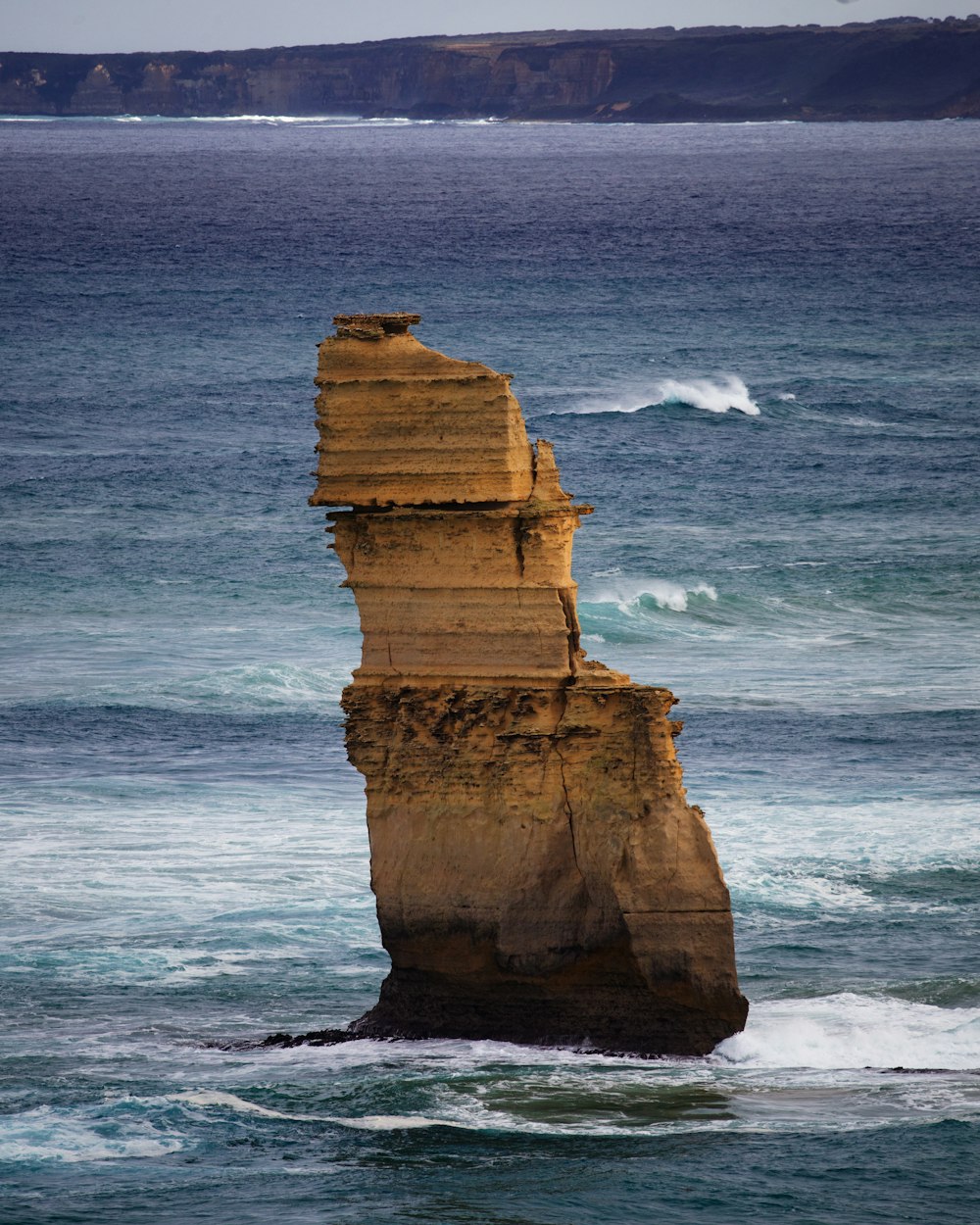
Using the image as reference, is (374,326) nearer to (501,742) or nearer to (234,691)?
(501,742)

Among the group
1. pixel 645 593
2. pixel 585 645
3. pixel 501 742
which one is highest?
pixel 645 593

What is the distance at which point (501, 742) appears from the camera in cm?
2358

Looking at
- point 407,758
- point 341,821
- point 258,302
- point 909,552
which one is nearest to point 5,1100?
point 407,758

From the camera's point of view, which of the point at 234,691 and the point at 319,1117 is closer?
the point at 319,1117

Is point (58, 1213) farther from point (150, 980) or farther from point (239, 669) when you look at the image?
point (239, 669)

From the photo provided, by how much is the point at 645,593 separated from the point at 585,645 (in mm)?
5904

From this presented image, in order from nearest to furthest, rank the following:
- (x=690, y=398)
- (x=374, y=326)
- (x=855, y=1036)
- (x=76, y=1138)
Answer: (x=76, y=1138)
(x=374, y=326)
(x=855, y=1036)
(x=690, y=398)

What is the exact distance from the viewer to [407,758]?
78.8ft

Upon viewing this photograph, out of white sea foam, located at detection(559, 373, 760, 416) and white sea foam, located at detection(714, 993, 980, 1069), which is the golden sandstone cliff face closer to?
white sea foam, located at detection(714, 993, 980, 1069)

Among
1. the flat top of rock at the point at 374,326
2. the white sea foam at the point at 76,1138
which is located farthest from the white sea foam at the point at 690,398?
the white sea foam at the point at 76,1138

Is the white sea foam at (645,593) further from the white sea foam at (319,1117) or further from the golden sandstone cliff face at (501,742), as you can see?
the white sea foam at (319,1117)

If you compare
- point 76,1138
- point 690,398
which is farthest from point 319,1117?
point 690,398

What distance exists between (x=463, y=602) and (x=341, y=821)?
1334 cm

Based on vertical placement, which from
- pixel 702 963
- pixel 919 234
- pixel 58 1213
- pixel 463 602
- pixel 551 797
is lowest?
pixel 58 1213
